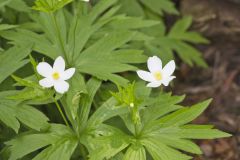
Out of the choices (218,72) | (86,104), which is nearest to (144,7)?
(218,72)

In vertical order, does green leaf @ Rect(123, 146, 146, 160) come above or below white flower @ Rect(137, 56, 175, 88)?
below

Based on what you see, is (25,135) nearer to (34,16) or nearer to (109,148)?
(109,148)

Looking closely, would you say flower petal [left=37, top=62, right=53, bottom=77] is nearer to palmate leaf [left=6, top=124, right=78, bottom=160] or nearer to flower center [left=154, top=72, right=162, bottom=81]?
palmate leaf [left=6, top=124, right=78, bottom=160]

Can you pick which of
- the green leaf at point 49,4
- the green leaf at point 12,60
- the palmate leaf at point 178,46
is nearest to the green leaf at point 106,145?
the green leaf at point 12,60

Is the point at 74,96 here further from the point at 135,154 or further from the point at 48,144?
the point at 135,154

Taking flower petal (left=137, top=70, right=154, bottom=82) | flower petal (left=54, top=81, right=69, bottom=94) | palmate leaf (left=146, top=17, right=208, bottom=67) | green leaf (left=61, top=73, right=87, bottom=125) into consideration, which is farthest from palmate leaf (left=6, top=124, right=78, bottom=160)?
palmate leaf (left=146, top=17, right=208, bottom=67)
